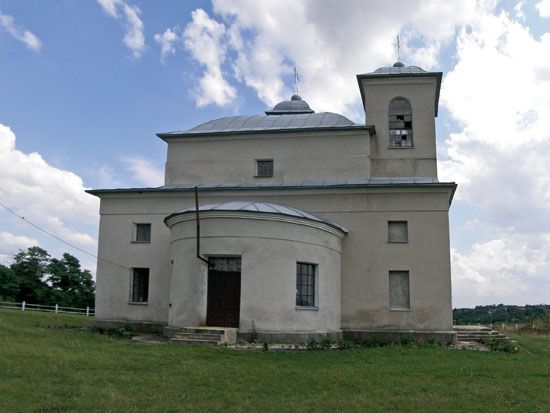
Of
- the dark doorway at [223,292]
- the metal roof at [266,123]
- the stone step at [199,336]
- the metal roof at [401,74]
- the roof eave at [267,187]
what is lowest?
the stone step at [199,336]

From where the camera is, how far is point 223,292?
18.4 meters

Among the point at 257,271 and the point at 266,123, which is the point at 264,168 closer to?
the point at 266,123

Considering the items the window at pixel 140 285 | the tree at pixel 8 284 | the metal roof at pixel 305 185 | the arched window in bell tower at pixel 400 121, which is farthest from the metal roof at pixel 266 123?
the tree at pixel 8 284

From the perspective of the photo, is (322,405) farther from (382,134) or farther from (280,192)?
(382,134)

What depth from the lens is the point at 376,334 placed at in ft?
65.8

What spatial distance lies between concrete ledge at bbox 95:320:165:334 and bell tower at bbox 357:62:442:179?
9999 mm

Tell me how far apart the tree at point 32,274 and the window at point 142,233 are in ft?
103

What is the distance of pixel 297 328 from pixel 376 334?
11.6 ft

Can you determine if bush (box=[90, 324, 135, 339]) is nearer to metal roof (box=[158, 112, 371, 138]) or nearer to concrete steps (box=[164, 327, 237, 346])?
concrete steps (box=[164, 327, 237, 346])

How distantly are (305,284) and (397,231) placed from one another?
4309 millimetres

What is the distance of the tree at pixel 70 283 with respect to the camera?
5175cm

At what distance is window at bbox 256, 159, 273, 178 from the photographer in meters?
23.1

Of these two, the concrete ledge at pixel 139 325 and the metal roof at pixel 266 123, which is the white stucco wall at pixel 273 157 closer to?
the metal roof at pixel 266 123

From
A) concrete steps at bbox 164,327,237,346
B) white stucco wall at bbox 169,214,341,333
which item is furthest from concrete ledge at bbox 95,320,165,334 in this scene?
concrete steps at bbox 164,327,237,346
